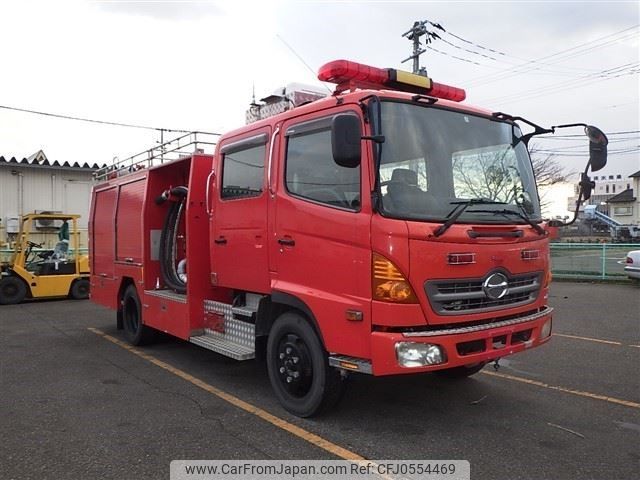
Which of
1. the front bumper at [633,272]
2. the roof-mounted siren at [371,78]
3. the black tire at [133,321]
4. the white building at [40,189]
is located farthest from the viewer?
the white building at [40,189]

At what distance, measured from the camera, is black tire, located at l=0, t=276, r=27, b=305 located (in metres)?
13.2

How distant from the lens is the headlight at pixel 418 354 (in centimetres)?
384

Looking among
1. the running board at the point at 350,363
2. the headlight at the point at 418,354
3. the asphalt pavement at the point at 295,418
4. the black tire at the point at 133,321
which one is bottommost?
the asphalt pavement at the point at 295,418

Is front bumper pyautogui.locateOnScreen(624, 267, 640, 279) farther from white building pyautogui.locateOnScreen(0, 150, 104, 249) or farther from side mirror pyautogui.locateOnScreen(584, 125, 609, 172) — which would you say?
white building pyautogui.locateOnScreen(0, 150, 104, 249)

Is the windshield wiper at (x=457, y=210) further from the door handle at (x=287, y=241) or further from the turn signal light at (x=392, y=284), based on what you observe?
the door handle at (x=287, y=241)

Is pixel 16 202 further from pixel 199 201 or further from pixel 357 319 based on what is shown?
pixel 357 319

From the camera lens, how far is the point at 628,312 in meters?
10.6

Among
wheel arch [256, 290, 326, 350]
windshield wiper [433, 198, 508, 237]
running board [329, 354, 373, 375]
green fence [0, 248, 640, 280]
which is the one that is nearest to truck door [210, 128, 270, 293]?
wheel arch [256, 290, 326, 350]

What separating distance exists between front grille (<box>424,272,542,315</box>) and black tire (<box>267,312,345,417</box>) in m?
1.06

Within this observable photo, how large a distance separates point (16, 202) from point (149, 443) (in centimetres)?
2150

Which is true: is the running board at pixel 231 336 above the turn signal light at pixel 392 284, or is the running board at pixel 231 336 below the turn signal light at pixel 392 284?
below

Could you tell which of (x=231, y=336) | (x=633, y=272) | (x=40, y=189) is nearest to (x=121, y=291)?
(x=231, y=336)

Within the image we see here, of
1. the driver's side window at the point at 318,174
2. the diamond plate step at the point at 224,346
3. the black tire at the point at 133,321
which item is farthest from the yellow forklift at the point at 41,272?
the driver's side window at the point at 318,174

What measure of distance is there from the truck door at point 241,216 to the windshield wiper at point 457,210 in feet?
5.75
